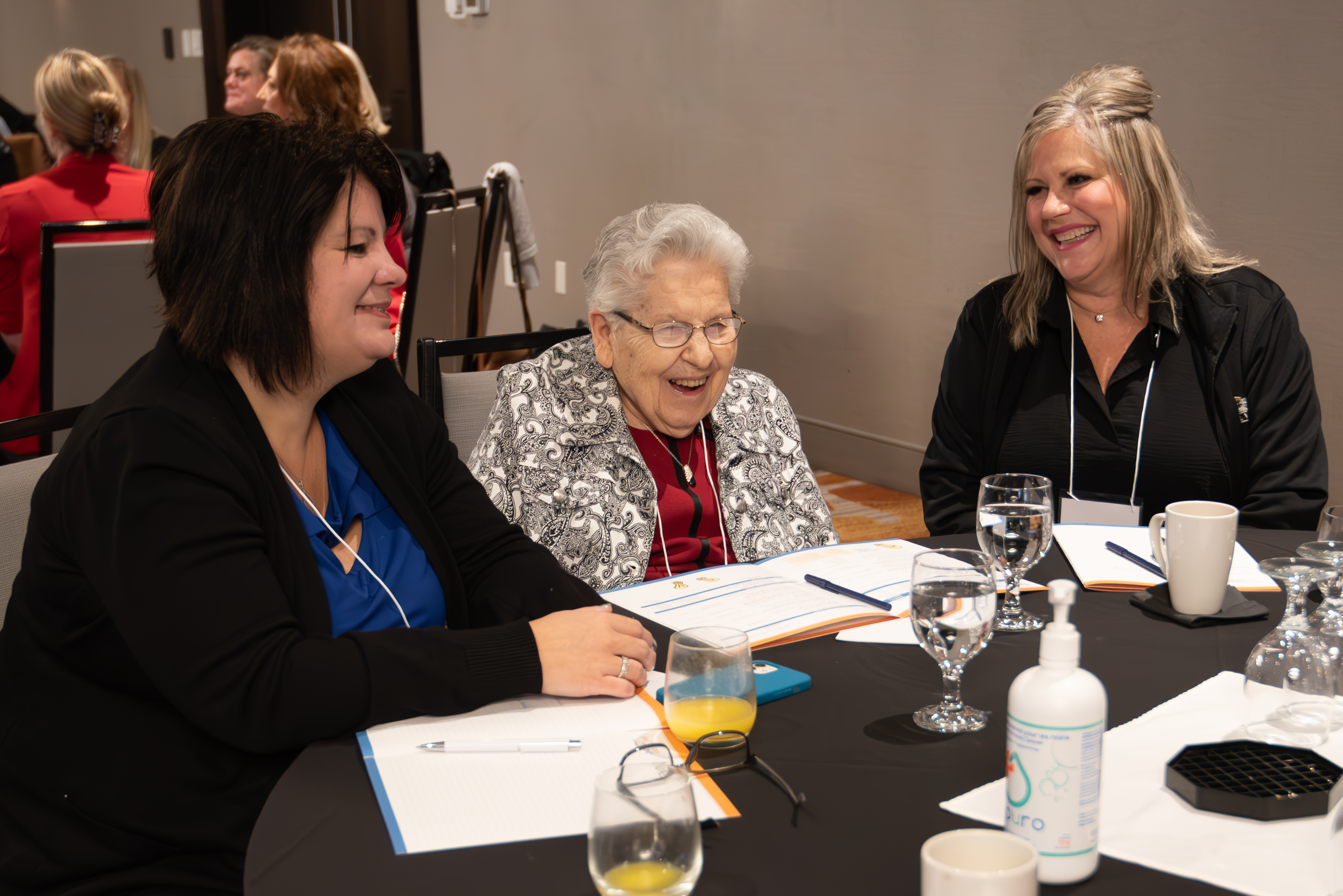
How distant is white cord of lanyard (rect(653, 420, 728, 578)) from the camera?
6.55ft

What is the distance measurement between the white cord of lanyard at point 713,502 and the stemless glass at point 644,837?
3.86ft

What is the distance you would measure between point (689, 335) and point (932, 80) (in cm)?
266

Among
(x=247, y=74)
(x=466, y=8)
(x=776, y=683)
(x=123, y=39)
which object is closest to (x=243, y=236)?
(x=776, y=683)

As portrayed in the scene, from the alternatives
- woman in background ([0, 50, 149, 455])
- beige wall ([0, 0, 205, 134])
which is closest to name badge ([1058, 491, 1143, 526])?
woman in background ([0, 50, 149, 455])

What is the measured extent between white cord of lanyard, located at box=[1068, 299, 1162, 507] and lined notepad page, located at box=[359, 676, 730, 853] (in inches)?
56.0

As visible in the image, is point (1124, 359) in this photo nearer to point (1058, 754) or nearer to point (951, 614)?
point (951, 614)

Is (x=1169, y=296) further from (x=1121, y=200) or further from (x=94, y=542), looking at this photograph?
(x=94, y=542)

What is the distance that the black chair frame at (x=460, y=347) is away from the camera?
7.09 ft

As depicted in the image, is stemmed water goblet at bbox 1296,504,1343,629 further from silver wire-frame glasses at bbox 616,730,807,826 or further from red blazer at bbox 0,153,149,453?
red blazer at bbox 0,153,149,453

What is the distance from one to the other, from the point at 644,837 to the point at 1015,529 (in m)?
0.72

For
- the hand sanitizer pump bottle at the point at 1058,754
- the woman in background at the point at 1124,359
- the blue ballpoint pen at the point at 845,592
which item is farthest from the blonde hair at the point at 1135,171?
the hand sanitizer pump bottle at the point at 1058,754

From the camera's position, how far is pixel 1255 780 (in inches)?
37.9

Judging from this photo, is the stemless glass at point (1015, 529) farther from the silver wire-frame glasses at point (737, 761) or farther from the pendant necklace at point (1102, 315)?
the pendant necklace at point (1102, 315)

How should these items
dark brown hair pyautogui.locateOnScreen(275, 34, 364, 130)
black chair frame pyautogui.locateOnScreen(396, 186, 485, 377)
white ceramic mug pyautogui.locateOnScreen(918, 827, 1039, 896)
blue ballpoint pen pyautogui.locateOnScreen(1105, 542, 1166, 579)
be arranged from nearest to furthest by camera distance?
white ceramic mug pyautogui.locateOnScreen(918, 827, 1039, 896), blue ballpoint pen pyautogui.locateOnScreen(1105, 542, 1166, 579), black chair frame pyautogui.locateOnScreen(396, 186, 485, 377), dark brown hair pyautogui.locateOnScreen(275, 34, 364, 130)
